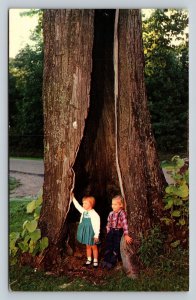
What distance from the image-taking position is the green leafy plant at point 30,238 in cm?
462

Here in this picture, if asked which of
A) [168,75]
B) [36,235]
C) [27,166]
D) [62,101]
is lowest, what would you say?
[36,235]

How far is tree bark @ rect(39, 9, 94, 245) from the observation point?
4.54 meters

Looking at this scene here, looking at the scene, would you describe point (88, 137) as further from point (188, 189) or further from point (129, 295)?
point (129, 295)

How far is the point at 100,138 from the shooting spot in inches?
182

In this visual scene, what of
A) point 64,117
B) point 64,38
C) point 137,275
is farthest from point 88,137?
point 137,275

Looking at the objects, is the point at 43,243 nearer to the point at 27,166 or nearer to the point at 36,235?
the point at 36,235

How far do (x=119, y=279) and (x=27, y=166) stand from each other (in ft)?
2.93

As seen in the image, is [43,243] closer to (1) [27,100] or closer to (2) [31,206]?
(2) [31,206]

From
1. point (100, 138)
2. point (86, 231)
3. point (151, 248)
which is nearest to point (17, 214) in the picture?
point (86, 231)

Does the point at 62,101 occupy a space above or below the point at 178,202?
above

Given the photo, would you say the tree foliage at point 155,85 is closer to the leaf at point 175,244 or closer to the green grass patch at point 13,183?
the green grass patch at point 13,183

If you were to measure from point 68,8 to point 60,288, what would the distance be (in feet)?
5.62

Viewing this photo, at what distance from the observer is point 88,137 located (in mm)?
4609

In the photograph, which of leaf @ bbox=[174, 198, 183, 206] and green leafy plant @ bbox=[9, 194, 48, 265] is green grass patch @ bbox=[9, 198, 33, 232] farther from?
leaf @ bbox=[174, 198, 183, 206]
